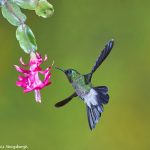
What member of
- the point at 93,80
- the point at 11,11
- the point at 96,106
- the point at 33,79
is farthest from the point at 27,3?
the point at 93,80

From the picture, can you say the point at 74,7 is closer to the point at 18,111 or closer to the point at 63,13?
the point at 63,13

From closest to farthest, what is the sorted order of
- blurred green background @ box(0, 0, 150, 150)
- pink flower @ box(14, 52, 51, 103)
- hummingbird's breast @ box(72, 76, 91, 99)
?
pink flower @ box(14, 52, 51, 103)
hummingbird's breast @ box(72, 76, 91, 99)
blurred green background @ box(0, 0, 150, 150)

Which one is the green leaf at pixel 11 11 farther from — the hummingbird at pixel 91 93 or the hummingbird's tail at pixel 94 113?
the hummingbird's tail at pixel 94 113

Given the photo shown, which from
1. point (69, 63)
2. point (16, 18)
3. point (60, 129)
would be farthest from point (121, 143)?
point (16, 18)

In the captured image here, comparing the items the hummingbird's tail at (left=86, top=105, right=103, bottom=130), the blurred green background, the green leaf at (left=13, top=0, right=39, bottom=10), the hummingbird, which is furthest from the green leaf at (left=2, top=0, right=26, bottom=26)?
the blurred green background

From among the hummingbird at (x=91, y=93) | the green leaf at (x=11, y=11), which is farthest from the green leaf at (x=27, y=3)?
the hummingbird at (x=91, y=93)

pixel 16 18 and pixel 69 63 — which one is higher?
pixel 69 63

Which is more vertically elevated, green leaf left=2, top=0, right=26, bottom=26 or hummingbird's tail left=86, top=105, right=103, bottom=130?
green leaf left=2, top=0, right=26, bottom=26

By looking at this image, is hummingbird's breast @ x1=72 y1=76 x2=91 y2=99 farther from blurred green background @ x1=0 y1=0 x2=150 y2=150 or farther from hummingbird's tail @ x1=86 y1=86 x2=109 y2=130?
blurred green background @ x1=0 y1=0 x2=150 y2=150
